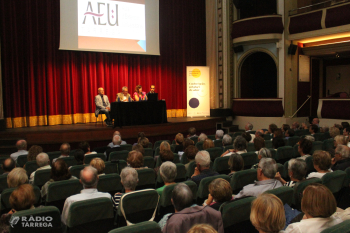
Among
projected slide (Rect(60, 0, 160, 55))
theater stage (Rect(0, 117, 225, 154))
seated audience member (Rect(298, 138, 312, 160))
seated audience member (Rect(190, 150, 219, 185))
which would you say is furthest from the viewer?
projected slide (Rect(60, 0, 160, 55))

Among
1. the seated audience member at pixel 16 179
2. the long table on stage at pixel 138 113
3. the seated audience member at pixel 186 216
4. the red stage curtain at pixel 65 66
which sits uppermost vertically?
the red stage curtain at pixel 65 66

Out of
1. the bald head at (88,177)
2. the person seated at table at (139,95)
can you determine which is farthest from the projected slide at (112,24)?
the bald head at (88,177)

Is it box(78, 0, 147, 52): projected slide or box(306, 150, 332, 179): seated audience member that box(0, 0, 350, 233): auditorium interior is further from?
box(306, 150, 332, 179): seated audience member

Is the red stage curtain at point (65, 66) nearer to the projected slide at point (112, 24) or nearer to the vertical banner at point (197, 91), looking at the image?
the projected slide at point (112, 24)

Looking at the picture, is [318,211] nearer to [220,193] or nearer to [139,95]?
[220,193]

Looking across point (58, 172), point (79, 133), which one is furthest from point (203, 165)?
point (79, 133)

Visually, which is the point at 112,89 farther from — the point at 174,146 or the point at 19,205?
the point at 19,205

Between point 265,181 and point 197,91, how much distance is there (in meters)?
8.73

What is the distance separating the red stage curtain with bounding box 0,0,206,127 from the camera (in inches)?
346

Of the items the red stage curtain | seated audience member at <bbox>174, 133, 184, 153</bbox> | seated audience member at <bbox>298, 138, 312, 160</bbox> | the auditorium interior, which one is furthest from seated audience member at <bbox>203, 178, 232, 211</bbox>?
the red stage curtain

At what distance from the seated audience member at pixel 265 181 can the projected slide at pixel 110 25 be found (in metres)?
7.99

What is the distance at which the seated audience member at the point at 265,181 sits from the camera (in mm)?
2736

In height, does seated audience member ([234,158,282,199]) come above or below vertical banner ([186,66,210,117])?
below

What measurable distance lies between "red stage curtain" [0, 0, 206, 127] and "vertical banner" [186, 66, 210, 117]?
1.03 m
